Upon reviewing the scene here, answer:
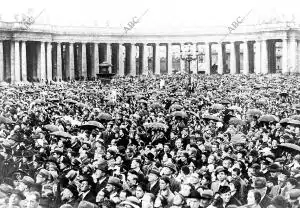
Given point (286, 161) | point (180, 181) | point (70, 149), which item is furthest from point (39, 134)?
point (286, 161)

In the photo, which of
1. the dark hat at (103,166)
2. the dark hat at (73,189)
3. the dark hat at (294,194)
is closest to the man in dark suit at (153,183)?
the dark hat at (103,166)

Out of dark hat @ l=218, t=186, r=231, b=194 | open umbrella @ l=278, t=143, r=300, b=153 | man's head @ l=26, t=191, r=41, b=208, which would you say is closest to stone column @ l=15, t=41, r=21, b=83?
open umbrella @ l=278, t=143, r=300, b=153

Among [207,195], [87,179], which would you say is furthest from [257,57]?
[207,195]

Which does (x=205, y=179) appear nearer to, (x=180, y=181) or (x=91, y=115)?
(x=180, y=181)

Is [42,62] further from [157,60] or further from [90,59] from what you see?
[157,60]

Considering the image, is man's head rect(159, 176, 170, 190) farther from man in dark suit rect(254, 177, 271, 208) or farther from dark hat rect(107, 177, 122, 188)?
man in dark suit rect(254, 177, 271, 208)

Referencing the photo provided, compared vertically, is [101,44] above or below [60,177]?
above
